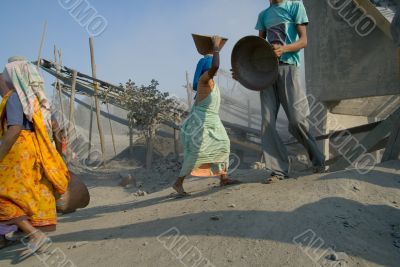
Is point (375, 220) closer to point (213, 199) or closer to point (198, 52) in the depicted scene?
point (213, 199)

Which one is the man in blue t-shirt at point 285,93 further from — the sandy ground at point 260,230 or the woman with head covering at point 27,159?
the woman with head covering at point 27,159

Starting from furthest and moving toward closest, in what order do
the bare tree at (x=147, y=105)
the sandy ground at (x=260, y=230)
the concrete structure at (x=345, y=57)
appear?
the bare tree at (x=147, y=105) → the concrete structure at (x=345, y=57) → the sandy ground at (x=260, y=230)

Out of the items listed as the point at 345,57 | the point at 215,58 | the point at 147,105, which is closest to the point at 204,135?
the point at 215,58

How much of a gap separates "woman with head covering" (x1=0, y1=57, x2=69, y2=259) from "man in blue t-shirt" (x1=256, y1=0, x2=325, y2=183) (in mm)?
2069

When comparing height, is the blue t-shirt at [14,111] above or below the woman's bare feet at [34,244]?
above

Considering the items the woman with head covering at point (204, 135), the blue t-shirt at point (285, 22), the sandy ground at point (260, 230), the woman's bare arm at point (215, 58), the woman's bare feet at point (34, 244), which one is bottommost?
the woman's bare feet at point (34, 244)

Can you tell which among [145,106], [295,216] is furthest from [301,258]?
[145,106]

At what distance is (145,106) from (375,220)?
9899mm

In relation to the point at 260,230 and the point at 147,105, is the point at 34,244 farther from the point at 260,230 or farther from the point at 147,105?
the point at 147,105

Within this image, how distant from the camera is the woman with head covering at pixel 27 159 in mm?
3062

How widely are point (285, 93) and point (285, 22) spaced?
0.73m

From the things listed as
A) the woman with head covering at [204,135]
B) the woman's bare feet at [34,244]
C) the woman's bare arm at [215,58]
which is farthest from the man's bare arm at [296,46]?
the woman's bare feet at [34,244]

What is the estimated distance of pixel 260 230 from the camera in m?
2.72

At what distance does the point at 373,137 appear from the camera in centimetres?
432
